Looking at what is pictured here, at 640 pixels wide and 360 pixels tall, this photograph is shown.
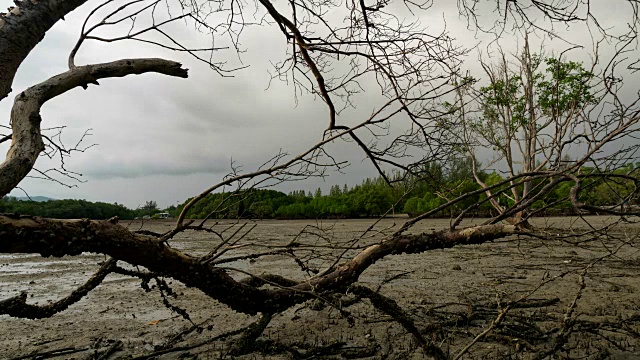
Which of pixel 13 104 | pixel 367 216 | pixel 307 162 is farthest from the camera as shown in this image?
pixel 367 216

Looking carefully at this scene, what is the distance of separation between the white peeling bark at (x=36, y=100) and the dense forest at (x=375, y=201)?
18.1 inches

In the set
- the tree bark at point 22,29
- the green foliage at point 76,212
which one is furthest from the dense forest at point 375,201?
the tree bark at point 22,29

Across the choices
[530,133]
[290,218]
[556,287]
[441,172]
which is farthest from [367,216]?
[441,172]

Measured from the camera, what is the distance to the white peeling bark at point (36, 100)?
8.55ft

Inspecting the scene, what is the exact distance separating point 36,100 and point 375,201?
29.7 meters

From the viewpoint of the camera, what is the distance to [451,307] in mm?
5000

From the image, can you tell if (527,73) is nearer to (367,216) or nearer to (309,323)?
(309,323)

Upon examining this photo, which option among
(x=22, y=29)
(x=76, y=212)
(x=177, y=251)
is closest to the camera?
(x=22, y=29)

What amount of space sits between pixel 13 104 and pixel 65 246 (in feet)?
3.94

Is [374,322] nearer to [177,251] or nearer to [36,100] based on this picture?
[177,251]

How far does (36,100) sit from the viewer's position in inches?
113

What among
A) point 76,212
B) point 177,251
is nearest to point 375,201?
point 76,212

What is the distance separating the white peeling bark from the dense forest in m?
0.46

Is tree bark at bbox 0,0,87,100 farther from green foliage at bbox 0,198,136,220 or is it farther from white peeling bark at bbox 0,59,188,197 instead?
green foliage at bbox 0,198,136,220
